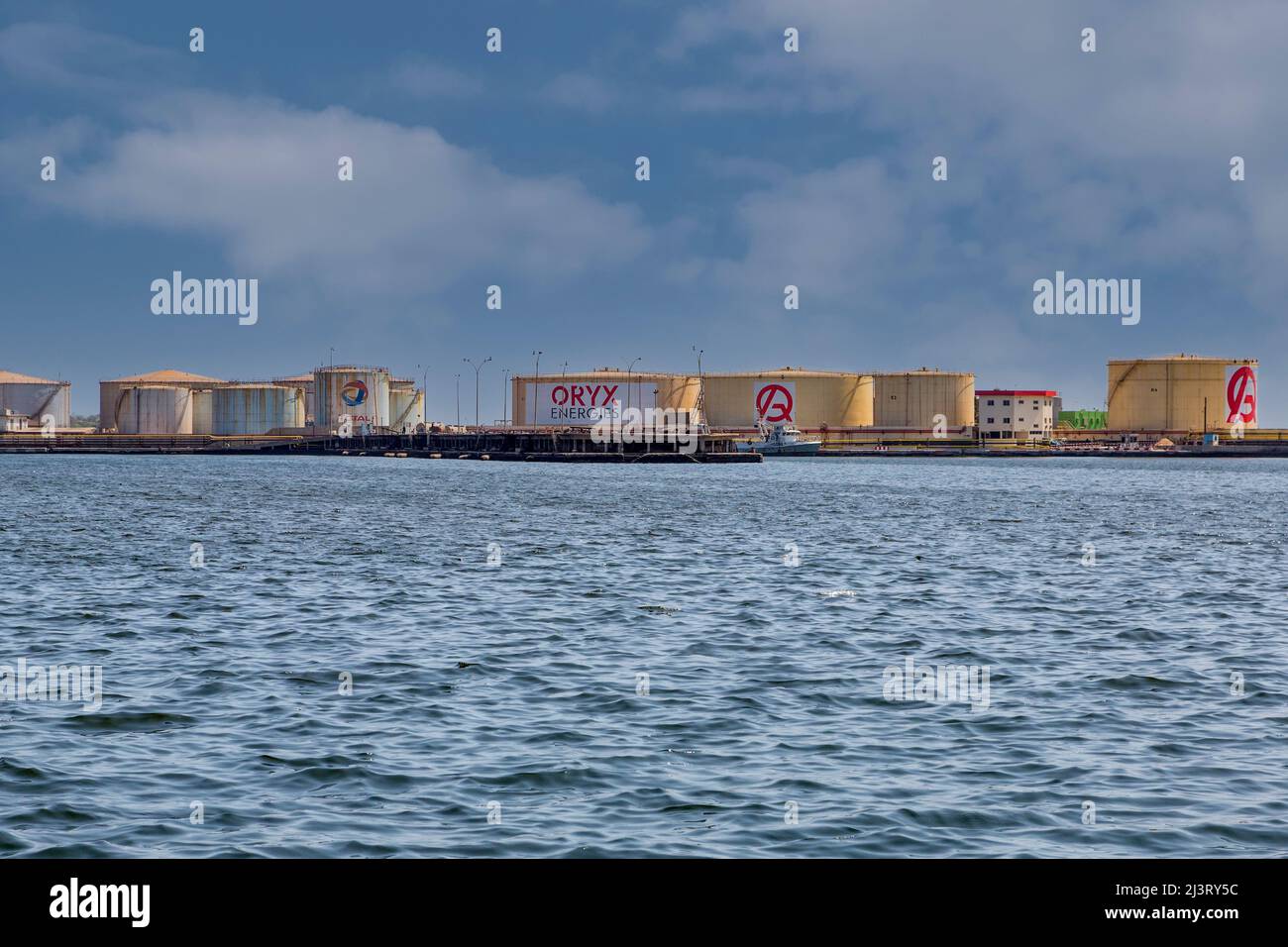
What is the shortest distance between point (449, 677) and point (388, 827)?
8642mm

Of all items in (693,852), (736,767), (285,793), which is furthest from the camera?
(736,767)

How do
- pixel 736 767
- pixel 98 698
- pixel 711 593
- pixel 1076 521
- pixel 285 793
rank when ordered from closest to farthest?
pixel 285 793
pixel 736 767
pixel 98 698
pixel 711 593
pixel 1076 521

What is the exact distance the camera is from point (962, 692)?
2095 cm

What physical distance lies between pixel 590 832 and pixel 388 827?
79.2 inches

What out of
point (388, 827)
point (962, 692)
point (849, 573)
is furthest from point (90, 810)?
point (849, 573)

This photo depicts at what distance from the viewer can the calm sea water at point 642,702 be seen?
44.5 feet

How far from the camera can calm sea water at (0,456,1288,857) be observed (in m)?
13.6

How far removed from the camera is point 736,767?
1595cm

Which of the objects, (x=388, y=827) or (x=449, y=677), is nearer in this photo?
(x=388, y=827)

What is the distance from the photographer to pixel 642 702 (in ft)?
66.0

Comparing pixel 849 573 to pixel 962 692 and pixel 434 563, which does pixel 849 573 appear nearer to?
pixel 434 563

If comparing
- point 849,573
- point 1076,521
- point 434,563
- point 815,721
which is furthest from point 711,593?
point 1076,521

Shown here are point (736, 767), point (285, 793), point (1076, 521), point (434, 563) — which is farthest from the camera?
point (1076, 521)

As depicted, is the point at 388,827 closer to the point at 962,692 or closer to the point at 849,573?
the point at 962,692
